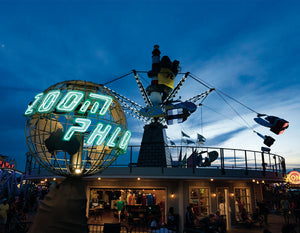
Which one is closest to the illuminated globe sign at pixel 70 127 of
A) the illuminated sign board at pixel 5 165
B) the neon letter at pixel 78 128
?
the neon letter at pixel 78 128

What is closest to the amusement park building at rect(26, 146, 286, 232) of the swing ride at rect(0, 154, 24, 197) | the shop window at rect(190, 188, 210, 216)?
the shop window at rect(190, 188, 210, 216)

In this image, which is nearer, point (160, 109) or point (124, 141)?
point (124, 141)

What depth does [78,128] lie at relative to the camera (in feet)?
20.3

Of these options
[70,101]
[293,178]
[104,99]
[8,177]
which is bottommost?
[8,177]

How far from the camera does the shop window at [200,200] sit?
16.5 meters

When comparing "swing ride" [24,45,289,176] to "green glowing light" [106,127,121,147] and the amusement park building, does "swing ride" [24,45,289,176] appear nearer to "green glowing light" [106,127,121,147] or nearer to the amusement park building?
"green glowing light" [106,127,121,147]

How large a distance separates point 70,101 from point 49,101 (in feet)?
1.76

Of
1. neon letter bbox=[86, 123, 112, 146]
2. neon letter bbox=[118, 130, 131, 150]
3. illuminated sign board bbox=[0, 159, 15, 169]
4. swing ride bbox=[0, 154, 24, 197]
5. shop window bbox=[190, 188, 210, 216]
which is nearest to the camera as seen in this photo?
neon letter bbox=[86, 123, 112, 146]

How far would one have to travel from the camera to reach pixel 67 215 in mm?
5766

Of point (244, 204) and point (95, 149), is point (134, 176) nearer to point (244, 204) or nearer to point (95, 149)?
point (95, 149)

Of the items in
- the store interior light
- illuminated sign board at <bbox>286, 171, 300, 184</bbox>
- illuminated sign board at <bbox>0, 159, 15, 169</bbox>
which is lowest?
the store interior light

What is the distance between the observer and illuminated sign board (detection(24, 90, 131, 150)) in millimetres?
6230

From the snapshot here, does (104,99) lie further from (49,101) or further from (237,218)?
(237,218)

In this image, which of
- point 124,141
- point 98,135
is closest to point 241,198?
point 124,141
